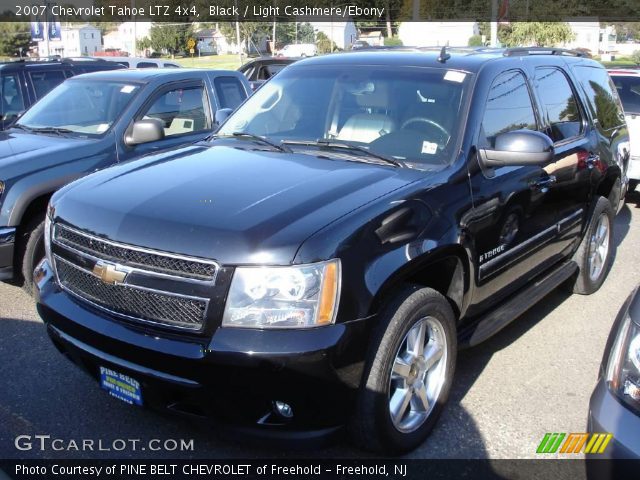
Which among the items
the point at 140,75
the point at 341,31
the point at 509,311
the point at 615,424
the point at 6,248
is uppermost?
the point at 341,31

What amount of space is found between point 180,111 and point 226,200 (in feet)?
13.3

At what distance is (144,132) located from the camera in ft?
18.9

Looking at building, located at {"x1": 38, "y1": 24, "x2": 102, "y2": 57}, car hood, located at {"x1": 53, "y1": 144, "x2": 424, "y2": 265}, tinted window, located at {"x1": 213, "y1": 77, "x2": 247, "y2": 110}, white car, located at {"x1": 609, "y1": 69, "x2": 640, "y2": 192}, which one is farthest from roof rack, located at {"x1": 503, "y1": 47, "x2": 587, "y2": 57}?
building, located at {"x1": 38, "y1": 24, "x2": 102, "y2": 57}

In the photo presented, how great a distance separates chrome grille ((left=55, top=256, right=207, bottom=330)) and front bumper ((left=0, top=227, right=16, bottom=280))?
2.15 meters

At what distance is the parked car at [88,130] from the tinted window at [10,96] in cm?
209

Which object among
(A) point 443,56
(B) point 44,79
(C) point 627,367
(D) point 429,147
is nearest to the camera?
(C) point 627,367

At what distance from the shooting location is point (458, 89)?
3.87 meters

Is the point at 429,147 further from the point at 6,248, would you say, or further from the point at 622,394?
the point at 6,248

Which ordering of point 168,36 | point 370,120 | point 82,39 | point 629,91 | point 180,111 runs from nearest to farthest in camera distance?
point 370,120 → point 180,111 → point 629,91 → point 168,36 → point 82,39

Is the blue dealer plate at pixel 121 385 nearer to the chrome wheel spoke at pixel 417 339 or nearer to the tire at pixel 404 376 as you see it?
the tire at pixel 404 376

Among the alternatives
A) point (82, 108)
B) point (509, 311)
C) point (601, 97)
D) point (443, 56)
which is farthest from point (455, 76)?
point (82, 108)

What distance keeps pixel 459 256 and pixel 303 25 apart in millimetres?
59460

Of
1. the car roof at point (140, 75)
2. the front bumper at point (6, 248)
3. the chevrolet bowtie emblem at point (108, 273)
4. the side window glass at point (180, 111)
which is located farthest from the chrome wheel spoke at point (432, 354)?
the car roof at point (140, 75)

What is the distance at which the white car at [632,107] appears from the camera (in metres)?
8.84
